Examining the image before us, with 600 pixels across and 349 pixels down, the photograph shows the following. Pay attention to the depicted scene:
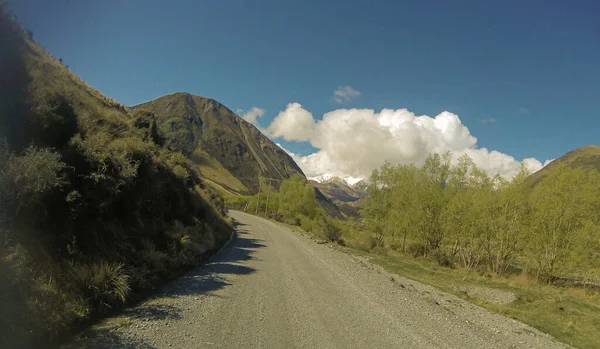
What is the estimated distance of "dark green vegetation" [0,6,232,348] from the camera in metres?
5.45

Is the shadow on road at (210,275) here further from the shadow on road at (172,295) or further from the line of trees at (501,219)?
the line of trees at (501,219)

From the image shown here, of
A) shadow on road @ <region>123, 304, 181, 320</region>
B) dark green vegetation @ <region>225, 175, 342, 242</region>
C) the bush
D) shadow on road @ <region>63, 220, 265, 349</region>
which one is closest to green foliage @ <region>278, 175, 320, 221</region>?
dark green vegetation @ <region>225, 175, 342, 242</region>

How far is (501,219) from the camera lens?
86.7ft

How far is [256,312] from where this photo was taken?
7676 millimetres

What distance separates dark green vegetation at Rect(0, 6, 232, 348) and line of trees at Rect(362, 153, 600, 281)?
25.0 metres

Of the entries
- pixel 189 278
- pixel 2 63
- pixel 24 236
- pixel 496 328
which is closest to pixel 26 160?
pixel 24 236

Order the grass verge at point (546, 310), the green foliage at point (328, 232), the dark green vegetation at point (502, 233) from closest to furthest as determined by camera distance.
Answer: the grass verge at point (546, 310), the dark green vegetation at point (502, 233), the green foliage at point (328, 232)

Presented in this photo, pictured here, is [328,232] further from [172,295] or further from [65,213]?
[65,213]

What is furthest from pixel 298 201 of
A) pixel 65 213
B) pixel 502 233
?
pixel 65 213

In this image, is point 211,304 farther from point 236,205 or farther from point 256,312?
point 236,205

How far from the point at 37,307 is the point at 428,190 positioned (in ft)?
104

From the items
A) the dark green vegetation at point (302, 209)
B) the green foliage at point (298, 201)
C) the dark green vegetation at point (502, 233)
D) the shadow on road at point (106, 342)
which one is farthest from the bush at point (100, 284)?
the green foliage at point (298, 201)

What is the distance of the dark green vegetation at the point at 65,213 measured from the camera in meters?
5.45

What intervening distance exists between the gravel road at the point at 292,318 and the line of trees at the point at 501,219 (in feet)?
55.6
